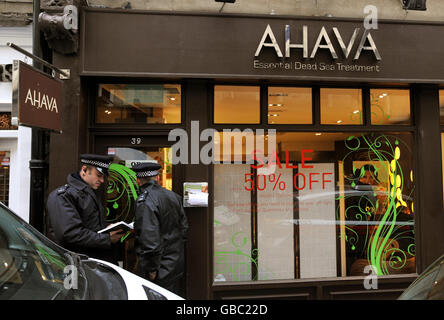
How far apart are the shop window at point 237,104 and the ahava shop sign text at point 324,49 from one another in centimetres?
52

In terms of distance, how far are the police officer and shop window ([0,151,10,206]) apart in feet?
8.26

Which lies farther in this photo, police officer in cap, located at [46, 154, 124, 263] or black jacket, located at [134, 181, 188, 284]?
black jacket, located at [134, 181, 188, 284]

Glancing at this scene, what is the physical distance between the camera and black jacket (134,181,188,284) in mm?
3617

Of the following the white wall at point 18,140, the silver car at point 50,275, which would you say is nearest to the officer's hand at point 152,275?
the silver car at point 50,275

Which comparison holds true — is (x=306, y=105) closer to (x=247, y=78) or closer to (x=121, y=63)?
(x=247, y=78)

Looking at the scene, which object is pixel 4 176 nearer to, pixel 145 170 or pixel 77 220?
pixel 77 220

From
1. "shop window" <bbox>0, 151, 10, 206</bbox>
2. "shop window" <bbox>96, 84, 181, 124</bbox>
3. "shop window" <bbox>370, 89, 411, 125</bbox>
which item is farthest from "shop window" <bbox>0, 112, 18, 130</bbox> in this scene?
"shop window" <bbox>370, 89, 411, 125</bbox>

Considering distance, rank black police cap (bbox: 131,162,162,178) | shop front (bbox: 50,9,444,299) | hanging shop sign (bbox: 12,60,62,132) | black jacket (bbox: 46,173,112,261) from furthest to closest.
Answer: shop front (bbox: 50,9,444,299)
black police cap (bbox: 131,162,162,178)
black jacket (bbox: 46,173,112,261)
hanging shop sign (bbox: 12,60,62,132)

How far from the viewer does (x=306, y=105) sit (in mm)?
5184

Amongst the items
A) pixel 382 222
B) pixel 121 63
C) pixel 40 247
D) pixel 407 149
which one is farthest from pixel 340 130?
pixel 40 247

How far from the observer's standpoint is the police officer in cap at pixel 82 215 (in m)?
3.36

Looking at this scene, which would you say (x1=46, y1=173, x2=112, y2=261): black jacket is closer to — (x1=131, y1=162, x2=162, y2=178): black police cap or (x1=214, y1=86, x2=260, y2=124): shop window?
(x1=131, y1=162, x2=162, y2=178): black police cap

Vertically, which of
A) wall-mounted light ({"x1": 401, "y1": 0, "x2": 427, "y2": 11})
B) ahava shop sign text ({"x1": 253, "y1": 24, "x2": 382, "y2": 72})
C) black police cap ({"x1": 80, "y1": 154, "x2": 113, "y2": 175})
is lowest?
black police cap ({"x1": 80, "y1": 154, "x2": 113, "y2": 175})

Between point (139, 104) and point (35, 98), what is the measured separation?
5.66ft
